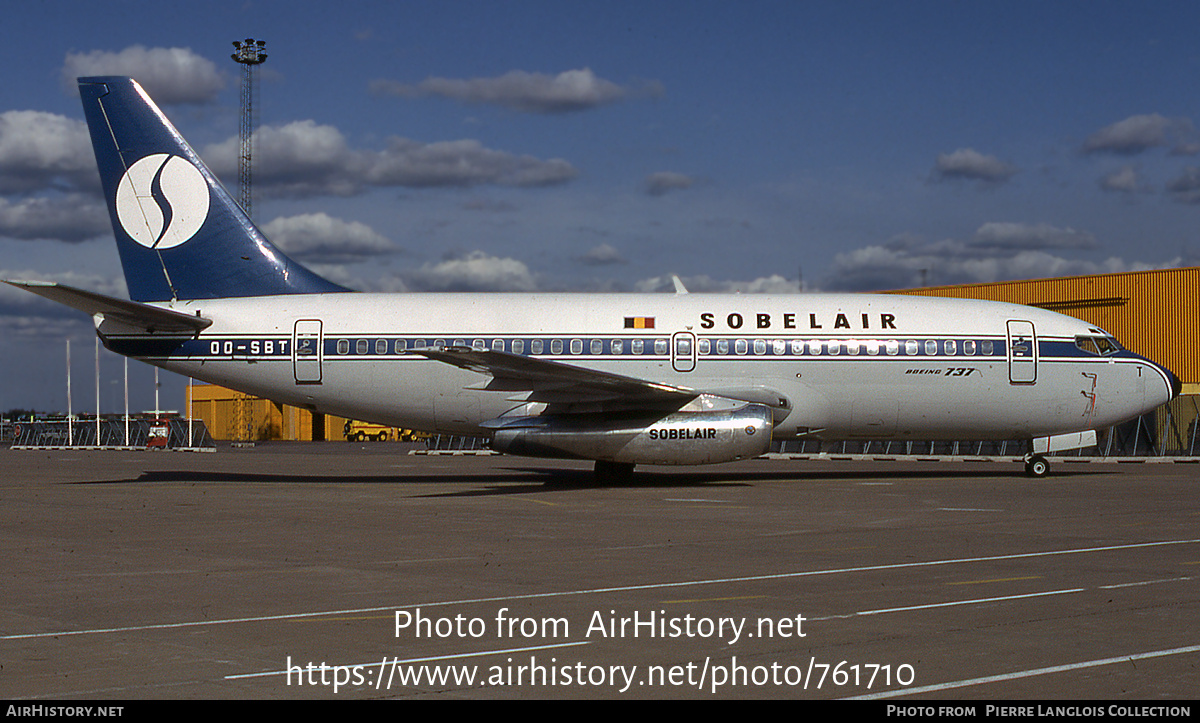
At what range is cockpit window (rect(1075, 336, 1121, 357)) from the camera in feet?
94.1

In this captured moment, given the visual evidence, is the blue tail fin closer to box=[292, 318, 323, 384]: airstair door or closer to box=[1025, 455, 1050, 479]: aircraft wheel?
box=[292, 318, 323, 384]: airstair door

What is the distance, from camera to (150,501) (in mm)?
23359

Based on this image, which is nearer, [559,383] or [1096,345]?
[559,383]

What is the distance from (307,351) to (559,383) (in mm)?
6673

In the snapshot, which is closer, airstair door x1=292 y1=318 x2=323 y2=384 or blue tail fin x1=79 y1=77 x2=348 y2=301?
airstair door x1=292 y1=318 x2=323 y2=384

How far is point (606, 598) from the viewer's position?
10.6 metres

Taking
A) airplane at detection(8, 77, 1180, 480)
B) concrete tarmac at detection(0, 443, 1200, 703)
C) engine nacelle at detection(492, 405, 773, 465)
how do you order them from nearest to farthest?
1. concrete tarmac at detection(0, 443, 1200, 703)
2. engine nacelle at detection(492, 405, 773, 465)
3. airplane at detection(8, 77, 1180, 480)

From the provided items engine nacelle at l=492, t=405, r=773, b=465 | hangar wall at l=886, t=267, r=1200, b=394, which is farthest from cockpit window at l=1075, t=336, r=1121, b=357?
hangar wall at l=886, t=267, r=1200, b=394

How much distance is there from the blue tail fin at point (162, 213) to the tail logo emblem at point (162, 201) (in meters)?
0.03

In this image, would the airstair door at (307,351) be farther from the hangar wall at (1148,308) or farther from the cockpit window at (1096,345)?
the hangar wall at (1148,308)

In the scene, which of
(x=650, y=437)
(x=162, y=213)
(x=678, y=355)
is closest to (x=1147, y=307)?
(x=678, y=355)

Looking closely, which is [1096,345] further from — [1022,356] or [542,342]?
[542,342]

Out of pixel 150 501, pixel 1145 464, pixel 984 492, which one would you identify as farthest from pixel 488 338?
pixel 1145 464

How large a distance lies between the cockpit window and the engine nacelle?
911 cm
